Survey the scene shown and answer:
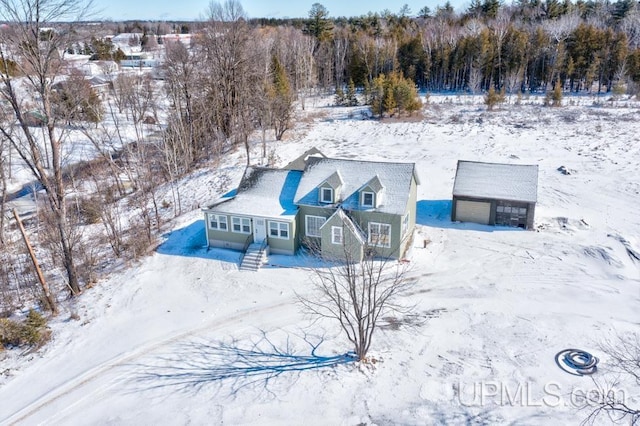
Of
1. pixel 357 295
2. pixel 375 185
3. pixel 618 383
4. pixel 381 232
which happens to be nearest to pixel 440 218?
pixel 381 232

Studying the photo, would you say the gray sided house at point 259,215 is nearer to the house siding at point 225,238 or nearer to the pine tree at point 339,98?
the house siding at point 225,238

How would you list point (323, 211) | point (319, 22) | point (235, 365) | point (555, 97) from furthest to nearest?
point (319, 22)
point (555, 97)
point (323, 211)
point (235, 365)

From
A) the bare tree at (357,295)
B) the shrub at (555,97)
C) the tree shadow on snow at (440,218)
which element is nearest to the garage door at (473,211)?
the tree shadow on snow at (440,218)

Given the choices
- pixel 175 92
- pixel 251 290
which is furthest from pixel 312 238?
pixel 175 92

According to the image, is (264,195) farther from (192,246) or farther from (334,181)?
(192,246)

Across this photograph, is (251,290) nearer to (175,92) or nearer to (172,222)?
(172,222)

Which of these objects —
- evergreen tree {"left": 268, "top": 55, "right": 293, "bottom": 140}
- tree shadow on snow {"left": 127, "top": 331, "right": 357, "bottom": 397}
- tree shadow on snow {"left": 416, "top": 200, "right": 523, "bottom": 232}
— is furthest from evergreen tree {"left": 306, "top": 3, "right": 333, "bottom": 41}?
tree shadow on snow {"left": 127, "top": 331, "right": 357, "bottom": 397}

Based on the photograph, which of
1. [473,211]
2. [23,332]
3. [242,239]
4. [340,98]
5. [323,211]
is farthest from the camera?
[340,98]
